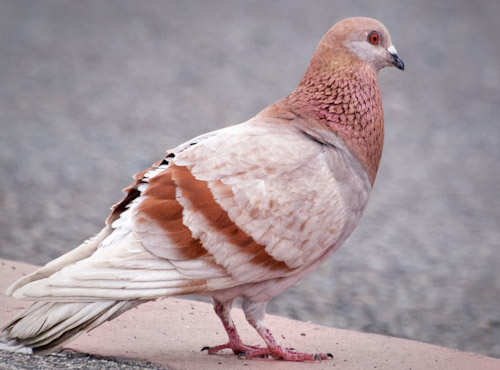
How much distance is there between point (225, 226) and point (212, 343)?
99cm

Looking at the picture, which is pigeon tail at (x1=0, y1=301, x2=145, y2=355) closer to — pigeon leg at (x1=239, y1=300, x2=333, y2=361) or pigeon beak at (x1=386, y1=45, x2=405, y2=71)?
pigeon leg at (x1=239, y1=300, x2=333, y2=361)

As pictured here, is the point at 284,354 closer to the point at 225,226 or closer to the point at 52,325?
the point at 225,226

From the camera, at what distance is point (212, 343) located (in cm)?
390

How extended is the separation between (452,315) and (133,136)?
17.6 feet

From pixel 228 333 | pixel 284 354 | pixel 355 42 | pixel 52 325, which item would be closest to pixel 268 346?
pixel 284 354

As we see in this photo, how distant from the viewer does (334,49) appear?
12.0ft

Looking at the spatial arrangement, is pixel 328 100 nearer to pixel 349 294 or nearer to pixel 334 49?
pixel 334 49

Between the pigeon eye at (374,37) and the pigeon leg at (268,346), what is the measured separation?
1.42 metres

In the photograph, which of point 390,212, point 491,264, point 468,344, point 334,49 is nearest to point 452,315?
point 468,344

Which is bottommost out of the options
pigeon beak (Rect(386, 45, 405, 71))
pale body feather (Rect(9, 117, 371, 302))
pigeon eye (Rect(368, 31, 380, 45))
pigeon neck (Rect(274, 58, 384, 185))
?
pale body feather (Rect(9, 117, 371, 302))

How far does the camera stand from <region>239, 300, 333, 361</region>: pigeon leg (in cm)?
344

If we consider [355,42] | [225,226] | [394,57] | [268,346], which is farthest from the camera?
[394,57]

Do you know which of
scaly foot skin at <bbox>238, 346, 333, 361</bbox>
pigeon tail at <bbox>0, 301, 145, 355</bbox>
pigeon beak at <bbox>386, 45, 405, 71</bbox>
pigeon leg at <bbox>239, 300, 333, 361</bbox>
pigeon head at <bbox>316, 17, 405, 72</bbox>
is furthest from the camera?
pigeon beak at <bbox>386, 45, 405, 71</bbox>

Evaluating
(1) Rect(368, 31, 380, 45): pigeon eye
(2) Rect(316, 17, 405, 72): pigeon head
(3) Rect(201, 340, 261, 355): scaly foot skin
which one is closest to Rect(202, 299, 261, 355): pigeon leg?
(3) Rect(201, 340, 261, 355): scaly foot skin
